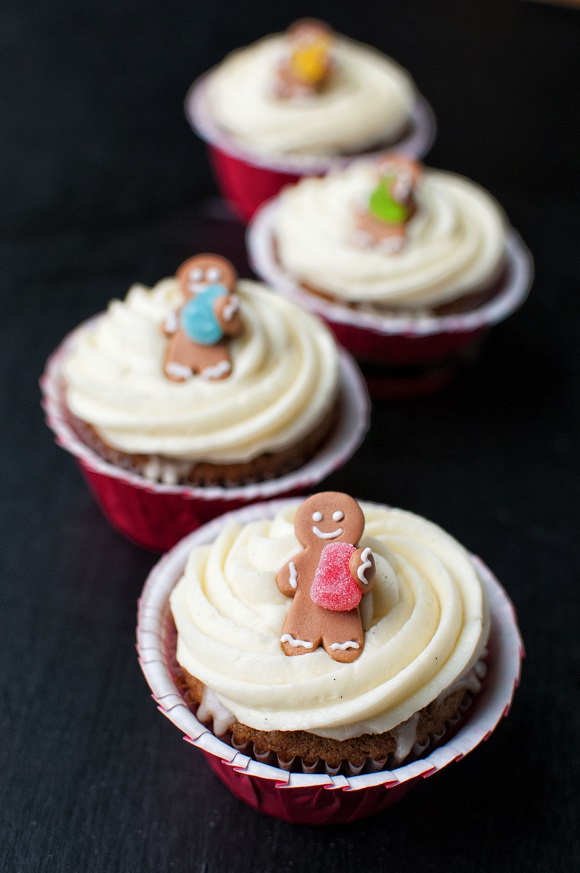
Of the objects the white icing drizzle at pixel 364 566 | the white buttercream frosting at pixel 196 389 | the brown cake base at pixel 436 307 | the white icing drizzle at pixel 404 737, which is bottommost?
the brown cake base at pixel 436 307

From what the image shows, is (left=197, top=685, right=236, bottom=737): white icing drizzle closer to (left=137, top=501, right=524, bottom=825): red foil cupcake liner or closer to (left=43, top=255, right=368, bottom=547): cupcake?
(left=137, top=501, right=524, bottom=825): red foil cupcake liner

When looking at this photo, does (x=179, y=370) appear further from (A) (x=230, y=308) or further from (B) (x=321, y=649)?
(B) (x=321, y=649)

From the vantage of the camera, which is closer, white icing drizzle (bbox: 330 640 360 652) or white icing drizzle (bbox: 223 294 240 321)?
white icing drizzle (bbox: 330 640 360 652)

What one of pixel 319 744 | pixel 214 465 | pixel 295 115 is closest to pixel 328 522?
pixel 319 744

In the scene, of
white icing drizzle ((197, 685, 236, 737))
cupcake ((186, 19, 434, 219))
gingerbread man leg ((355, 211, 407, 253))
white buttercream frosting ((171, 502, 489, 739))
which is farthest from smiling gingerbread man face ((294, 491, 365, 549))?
cupcake ((186, 19, 434, 219))

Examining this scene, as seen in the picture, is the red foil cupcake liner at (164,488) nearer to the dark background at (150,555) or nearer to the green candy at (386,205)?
the dark background at (150,555)

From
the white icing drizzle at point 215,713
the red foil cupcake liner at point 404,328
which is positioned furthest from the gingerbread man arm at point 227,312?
the white icing drizzle at point 215,713

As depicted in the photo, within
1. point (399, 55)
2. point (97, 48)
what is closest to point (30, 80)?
point (97, 48)
